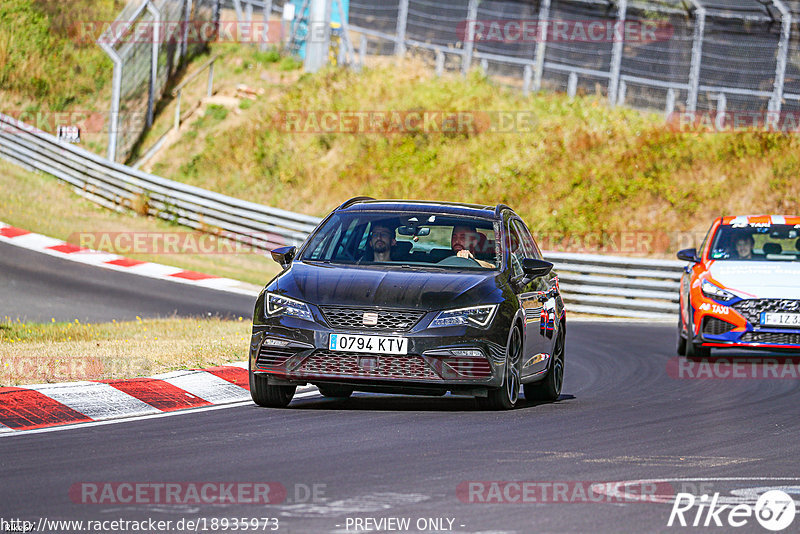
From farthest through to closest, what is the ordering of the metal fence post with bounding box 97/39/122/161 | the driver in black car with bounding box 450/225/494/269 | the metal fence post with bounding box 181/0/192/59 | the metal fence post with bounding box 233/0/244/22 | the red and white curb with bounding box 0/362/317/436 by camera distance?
the metal fence post with bounding box 233/0/244/22, the metal fence post with bounding box 181/0/192/59, the metal fence post with bounding box 97/39/122/161, the driver in black car with bounding box 450/225/494/269, the red and white curb with bounding box 0/362/317/436

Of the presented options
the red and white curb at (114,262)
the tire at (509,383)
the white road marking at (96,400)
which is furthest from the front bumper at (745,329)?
the red and white curb at (114,262)

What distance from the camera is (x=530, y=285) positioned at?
35.8 ft

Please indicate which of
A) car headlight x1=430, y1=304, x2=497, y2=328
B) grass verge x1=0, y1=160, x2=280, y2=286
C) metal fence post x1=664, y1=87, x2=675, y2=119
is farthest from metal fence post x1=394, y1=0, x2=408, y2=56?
car headlight x1=430, y1=304, x2=497, y2=328

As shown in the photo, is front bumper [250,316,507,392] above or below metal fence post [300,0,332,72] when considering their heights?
below

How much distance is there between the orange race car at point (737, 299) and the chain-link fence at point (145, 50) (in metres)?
19.4

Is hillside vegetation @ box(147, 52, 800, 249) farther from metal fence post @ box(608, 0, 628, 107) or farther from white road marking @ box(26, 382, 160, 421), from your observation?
white road marking @ box(26, 382, 160, 421)

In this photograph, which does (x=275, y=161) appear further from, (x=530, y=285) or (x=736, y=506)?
(x=736, y=506)

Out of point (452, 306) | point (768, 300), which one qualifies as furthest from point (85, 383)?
point (768, 300)

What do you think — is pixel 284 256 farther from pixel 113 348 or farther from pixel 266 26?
pixel 266 26

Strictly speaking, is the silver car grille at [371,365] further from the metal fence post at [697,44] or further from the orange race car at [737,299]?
the metal fence post at [697,44]

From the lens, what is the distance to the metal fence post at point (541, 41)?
101ft

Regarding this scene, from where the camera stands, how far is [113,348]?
13.0m

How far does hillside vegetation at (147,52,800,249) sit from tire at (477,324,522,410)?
19518 mm

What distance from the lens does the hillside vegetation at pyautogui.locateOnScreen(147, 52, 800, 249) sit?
3003cm
